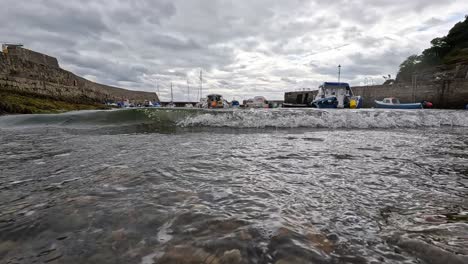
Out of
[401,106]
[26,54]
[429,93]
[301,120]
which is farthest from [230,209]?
[429,93]

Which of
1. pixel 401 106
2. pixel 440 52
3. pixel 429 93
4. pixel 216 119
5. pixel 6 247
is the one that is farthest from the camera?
pixel 440 52

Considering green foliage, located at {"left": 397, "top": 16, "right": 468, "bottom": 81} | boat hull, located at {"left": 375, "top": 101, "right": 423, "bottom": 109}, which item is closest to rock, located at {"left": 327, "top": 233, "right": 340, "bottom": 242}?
boat hull, located at {"left": 375, "top": 101, "right": 423, "bottom": 109}

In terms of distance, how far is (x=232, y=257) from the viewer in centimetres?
106

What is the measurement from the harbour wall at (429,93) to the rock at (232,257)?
3602 cm

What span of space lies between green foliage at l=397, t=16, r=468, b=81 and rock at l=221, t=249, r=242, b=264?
2365 inches

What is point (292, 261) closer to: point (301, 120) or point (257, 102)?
point (301, 120)

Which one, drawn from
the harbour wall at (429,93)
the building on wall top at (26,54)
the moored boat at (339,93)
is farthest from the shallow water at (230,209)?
the harbour wall at (429,93)

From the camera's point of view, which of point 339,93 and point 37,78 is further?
point 339,93

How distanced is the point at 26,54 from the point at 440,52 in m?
75.0

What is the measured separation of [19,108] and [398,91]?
140 ft

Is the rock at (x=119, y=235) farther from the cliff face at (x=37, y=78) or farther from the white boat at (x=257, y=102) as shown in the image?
the white boat at (x=257, y=102)

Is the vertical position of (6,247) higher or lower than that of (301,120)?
lower

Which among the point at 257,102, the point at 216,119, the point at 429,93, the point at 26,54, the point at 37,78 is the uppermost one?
the point at 26,54

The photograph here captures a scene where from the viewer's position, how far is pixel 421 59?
5322 cm
